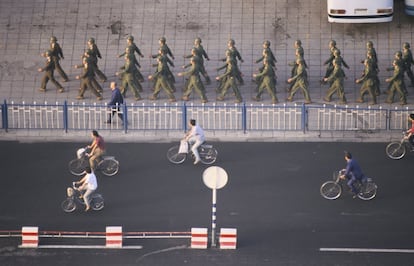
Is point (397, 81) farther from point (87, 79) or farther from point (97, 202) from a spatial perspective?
point (97, 202)

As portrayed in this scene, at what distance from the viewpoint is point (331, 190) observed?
1316 inches

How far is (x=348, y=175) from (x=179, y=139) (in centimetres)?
615

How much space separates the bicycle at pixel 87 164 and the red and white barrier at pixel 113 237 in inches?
172

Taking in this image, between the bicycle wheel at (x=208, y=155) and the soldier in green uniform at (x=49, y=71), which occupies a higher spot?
the soldier in green uniform at (x=49, y=71)

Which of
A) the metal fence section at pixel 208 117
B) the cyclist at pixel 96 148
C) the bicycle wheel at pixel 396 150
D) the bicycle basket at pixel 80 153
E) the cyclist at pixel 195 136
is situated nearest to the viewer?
the cyclist at pixel 96 148

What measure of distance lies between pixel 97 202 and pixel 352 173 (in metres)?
6.31

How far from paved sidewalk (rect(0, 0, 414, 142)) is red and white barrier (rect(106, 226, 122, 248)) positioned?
10804 millimetres

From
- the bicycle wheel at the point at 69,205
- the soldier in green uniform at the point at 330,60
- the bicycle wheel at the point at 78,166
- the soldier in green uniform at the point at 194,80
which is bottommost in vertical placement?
the bicycle wheel at the point at 69,205

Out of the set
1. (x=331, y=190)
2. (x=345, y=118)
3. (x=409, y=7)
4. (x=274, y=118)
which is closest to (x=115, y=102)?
(x=274, y=118)

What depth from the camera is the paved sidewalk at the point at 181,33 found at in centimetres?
4206

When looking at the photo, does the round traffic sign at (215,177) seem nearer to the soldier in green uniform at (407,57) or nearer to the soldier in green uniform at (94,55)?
the soldier in green uniform at (94,55)

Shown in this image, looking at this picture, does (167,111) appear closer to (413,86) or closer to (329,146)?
(329,146)

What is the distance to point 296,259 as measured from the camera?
30188mm

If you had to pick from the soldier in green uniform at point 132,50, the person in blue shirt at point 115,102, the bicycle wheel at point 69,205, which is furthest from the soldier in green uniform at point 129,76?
the bicycle wheel at point 69,205
